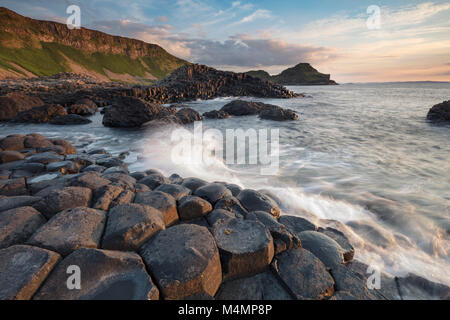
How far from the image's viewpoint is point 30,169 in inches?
165

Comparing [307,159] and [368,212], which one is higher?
[307,159]

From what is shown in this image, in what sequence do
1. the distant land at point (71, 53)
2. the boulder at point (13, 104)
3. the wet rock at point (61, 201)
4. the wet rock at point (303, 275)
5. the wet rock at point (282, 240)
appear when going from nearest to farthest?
1. the wet rock at point (303, 275)
2. the wet rock at point (282, 240)
3. the wet rock at point (61, 201)
4. the boulder at point (13, 104)
5. the distant land at point (71, 53)

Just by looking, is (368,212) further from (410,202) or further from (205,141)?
(205,141)

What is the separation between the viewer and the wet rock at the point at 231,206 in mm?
2973

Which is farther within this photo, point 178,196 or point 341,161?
point 341,161

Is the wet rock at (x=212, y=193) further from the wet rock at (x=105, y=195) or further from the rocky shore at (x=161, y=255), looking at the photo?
the wet rock at (x=105, y=195)

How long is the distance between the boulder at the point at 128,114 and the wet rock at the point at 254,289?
1093 centimetres

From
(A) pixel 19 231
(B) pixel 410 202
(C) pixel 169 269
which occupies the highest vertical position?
(A) pixel 19 231

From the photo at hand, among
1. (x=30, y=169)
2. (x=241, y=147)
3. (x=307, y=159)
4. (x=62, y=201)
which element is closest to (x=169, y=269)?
(x=62, y=201)

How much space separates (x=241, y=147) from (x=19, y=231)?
7251mm

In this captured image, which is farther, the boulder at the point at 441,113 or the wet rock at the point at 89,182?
the boulder at the point at 441,113

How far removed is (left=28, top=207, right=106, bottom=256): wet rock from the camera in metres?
1.81

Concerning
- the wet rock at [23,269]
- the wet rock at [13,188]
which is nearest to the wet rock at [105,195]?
the wet rock at [23,269]

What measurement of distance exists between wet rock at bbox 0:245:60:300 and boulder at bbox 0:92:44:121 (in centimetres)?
1487
